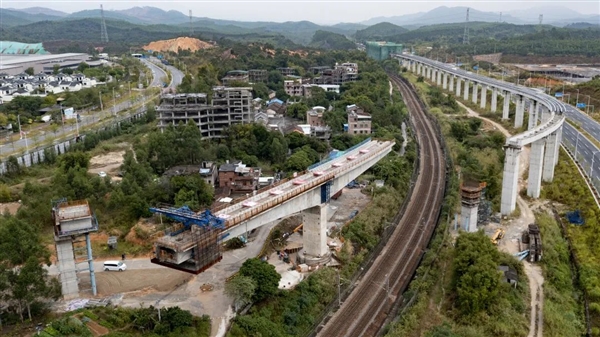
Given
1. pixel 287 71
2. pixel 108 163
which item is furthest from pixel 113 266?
pixel 287 71

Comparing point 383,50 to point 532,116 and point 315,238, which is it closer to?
point 532,116

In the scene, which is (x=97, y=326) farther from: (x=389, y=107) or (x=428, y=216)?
(x=389, y=107)

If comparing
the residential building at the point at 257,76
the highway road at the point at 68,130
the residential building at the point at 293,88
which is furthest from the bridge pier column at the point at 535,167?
the residential building at the point at 257,76

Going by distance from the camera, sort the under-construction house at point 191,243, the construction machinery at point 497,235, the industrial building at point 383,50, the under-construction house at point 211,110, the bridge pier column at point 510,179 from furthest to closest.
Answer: the industrial building at point 383,50 < the under-construction house at point 211,110 < the bridge pier column at point 510,179 < the construction machinery at point 497,235 < the under-construction house at point 191,243

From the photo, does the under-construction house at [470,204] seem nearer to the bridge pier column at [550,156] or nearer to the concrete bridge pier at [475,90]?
the bridge pier column at [550,156]

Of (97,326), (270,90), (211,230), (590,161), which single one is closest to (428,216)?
(590,161)

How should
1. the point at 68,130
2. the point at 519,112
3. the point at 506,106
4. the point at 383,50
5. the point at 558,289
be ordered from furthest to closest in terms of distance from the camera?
the point at 383,50
the point at 506,106
the point at 519,112
the point at 68,130
the point at 558,289

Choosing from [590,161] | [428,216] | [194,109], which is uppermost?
[194,109]
